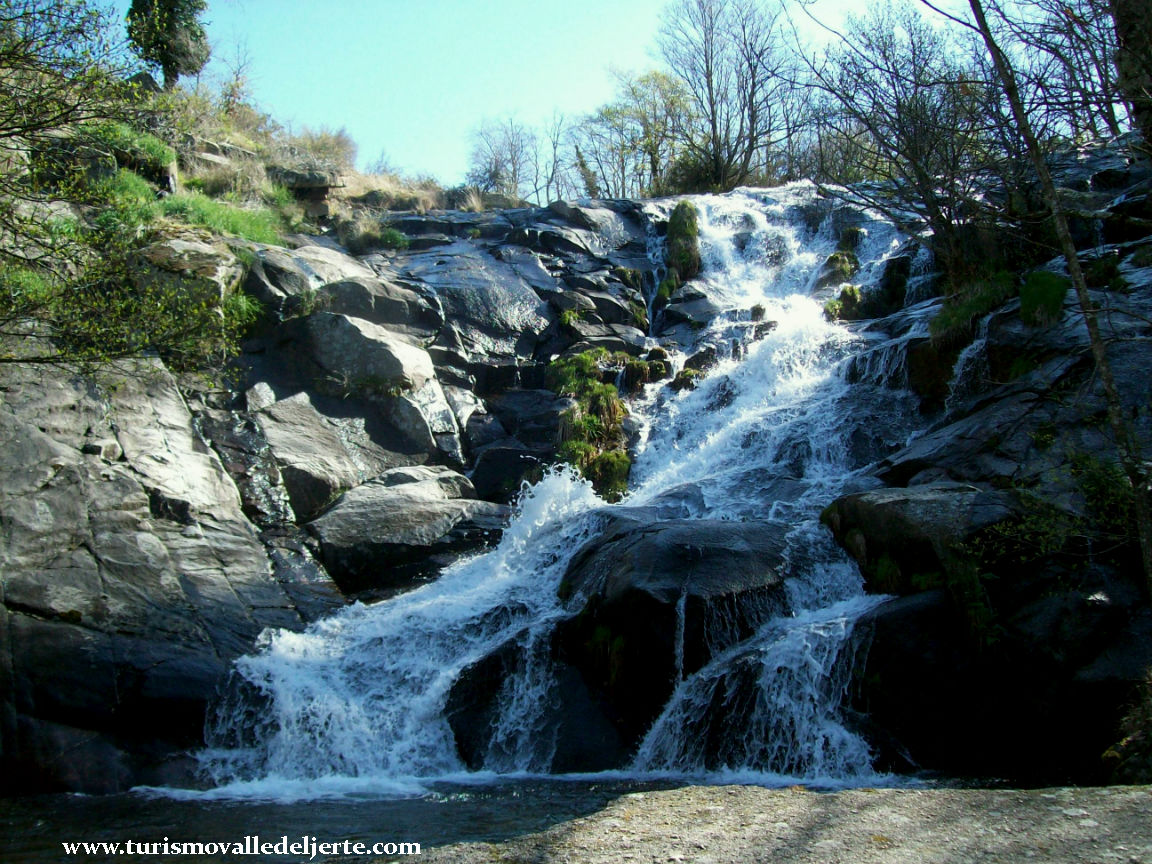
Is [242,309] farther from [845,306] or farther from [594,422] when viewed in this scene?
[845,306]

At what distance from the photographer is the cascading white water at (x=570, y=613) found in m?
6.91

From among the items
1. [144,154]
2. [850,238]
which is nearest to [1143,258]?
[850,238]

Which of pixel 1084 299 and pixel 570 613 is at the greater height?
pixel 1084 299

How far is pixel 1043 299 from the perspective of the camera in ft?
32.1

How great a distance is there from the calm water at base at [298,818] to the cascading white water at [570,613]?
59cm

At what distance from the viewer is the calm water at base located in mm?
5289

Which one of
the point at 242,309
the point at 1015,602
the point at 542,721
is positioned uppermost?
the point at 242,309

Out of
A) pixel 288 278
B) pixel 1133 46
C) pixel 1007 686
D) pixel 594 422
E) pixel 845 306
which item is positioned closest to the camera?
pixel 1133 46

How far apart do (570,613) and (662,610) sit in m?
1.18

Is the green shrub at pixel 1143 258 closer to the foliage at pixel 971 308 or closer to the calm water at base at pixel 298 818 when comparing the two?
the foliage at pixel 971 308

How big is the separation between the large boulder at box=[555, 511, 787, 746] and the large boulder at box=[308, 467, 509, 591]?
2.83 meters

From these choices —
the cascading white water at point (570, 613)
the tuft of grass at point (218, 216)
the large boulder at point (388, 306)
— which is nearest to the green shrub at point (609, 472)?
the cascading white water at point (570, 613)

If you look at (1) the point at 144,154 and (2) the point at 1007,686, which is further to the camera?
(1) the point at 144,154

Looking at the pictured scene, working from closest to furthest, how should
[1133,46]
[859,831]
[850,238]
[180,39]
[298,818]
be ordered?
[859,831] < [298,818] < [1133,46] < [850,238] < [180,39]
